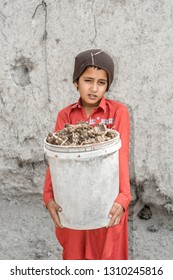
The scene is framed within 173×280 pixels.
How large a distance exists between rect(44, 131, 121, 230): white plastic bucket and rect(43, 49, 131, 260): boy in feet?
0.19

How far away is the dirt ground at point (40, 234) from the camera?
280 centimetres

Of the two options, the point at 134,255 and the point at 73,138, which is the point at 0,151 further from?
the point at 73,138

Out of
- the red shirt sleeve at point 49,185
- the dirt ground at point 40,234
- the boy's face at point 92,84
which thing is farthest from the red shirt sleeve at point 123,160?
the dirt ground at point 40,234

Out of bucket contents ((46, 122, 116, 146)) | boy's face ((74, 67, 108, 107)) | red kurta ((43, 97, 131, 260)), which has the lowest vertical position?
red kurta ((43, 97, 131, 260))

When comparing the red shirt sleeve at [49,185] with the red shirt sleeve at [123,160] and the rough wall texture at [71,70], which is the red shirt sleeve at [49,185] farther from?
the rough wall texture at [71,70]

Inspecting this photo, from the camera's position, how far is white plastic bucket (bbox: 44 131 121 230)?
154 cm

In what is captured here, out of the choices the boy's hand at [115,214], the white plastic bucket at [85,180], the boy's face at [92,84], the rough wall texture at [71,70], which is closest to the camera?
the white plastic bucket at [85,180]

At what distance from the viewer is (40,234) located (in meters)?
3.02

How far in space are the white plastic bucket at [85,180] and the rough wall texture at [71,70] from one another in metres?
1.21

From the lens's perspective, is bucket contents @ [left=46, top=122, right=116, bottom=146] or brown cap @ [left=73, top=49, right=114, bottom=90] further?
brown cap @ [left=73, top=49, right=114, bottom=90]

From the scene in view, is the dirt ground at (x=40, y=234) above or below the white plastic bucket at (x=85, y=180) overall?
below

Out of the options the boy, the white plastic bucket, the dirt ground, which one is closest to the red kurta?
the boy

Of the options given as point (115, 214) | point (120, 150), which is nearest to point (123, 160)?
point (120, 150)

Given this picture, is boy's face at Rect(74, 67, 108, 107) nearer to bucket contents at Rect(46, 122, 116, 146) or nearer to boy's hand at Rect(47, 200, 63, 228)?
bucket contents at Rect(46, 122, 116, 146)
